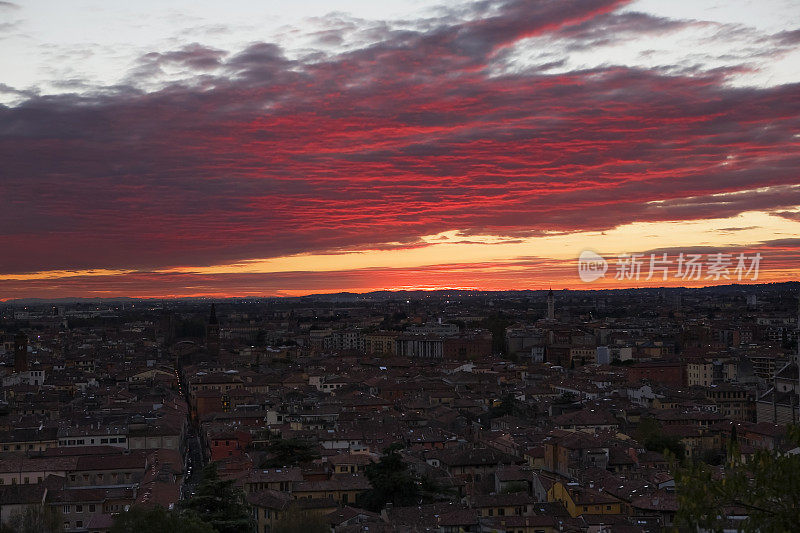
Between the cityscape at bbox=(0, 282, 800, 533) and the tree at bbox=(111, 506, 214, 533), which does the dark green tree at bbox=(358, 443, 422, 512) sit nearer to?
the cityscape at bbox=(0, 282, 800, 533)

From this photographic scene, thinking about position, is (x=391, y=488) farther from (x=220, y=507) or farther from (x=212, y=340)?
(x=212, y=340)

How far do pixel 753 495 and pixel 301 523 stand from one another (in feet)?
48.6

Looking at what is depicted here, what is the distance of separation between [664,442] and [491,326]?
237ft

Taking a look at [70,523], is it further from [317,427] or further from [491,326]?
[491,326]

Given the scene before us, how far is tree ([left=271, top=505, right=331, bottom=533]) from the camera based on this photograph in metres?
20.1

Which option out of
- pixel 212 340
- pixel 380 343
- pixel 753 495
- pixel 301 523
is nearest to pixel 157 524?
pixel 301 523

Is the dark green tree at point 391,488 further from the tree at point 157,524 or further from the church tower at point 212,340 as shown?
the church tower at point 212,340

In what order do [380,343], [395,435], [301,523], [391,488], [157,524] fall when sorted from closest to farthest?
[157,524] < [301,523] < [391,488] < [395,435] < [380,343]

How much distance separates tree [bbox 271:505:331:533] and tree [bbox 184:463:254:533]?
1214 millimetres

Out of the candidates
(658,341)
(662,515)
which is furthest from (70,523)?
(658,341)

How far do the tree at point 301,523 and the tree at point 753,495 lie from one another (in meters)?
14.4

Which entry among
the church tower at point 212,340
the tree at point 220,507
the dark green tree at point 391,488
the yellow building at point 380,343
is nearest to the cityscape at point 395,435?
the dark green tree at point 391,488

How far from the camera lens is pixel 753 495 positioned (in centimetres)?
672

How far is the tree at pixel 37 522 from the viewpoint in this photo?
818 inches
